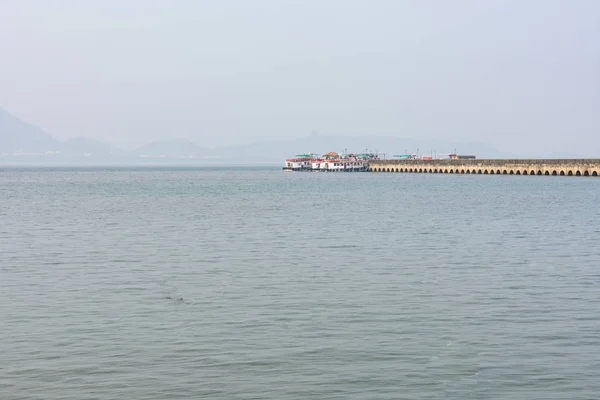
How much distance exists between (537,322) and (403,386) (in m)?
6.76

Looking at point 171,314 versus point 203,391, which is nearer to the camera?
point 203,391

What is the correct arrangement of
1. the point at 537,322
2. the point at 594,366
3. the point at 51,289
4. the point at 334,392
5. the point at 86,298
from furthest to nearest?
the point at 51,289
the point at 86,298
the point at 537,322
the point at 594,366
the point at 334,392

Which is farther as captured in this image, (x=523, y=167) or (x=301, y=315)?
(x=523, y=167)

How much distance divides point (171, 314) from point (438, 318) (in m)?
6.82

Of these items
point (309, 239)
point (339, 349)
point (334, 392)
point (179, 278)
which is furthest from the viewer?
point (309, 239)

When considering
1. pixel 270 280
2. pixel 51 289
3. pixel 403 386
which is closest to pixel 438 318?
pixel 403 386

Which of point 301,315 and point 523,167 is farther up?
point 523,167

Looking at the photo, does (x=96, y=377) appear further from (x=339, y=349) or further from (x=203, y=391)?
(x=339, y=349)

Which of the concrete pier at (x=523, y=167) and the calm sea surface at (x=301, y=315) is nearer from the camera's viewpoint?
the calm sea surface at (x=301, y=315)

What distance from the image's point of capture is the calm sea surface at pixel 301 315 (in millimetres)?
17328

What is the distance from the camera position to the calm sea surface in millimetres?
17328

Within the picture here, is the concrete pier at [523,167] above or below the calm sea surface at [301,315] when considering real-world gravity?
above

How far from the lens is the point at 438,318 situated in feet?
75.4

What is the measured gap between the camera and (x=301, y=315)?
Answer: 2348 centimetres
